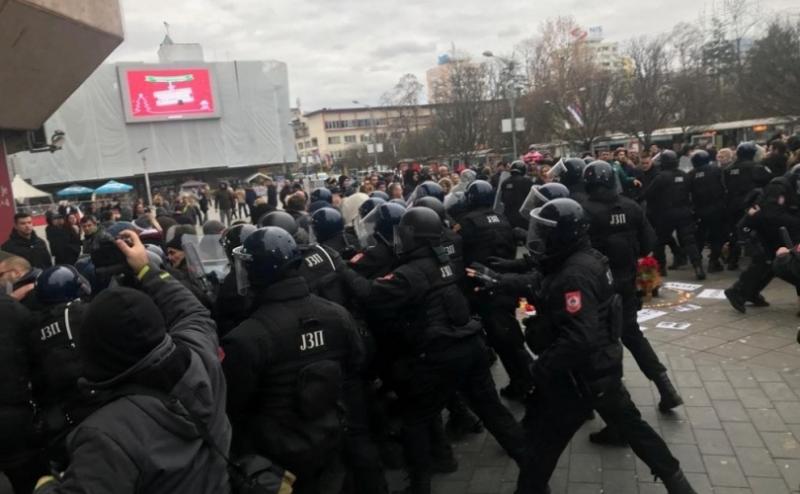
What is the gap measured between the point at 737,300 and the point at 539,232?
492 centimetres

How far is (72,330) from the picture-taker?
10.1 ft

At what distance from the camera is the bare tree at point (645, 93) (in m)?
35.8

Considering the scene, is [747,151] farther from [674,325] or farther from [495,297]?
[495,297]

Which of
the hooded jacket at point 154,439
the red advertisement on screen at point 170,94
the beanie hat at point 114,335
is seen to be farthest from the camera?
the red advertisement on screen at point 170,94

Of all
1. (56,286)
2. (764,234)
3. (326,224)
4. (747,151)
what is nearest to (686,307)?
(764,234)

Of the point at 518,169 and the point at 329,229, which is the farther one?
the point at 518,169

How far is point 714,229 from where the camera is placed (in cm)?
904

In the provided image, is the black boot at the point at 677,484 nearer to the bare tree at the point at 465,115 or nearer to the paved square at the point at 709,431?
the paved square at the point at 709,431

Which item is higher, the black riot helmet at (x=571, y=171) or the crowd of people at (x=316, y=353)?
the black riot helmet at (x=571, y=171)

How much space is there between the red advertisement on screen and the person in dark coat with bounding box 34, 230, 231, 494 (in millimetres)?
57046

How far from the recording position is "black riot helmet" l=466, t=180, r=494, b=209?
17.3ft

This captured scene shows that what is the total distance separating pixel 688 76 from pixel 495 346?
3812 cm

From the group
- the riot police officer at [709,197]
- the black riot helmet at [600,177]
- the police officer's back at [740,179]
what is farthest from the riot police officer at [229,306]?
the police officer's back at [740,179]

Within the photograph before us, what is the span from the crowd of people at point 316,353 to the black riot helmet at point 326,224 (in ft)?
0.05
